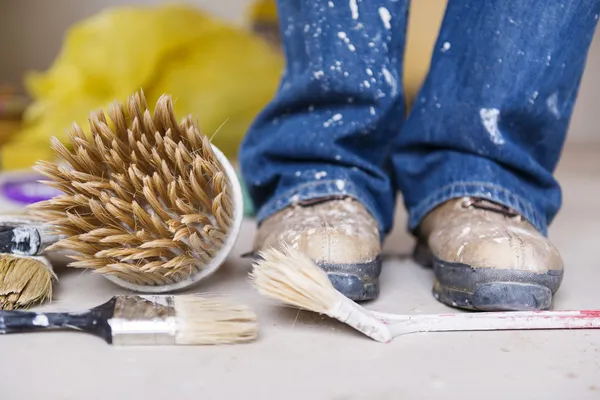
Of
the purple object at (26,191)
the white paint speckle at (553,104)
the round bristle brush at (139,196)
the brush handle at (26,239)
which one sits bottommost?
the purple object at (26,191)

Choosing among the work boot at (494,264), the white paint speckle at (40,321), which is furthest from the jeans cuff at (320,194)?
the white paint speckle at (40,321)

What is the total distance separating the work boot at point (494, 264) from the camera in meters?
0.70

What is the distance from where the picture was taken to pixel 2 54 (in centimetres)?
238

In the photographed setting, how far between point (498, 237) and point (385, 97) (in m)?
0.24

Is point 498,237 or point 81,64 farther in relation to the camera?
point 81,64

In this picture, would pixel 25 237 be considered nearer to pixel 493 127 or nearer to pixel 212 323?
pixel 212 323

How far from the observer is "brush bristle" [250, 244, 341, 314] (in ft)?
2.06

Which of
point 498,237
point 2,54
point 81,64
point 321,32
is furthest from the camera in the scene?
point 2,54

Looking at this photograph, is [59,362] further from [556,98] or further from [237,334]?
[556,98]

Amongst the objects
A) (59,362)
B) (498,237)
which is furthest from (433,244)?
(59,362)

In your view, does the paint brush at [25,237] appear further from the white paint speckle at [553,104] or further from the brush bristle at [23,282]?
the white paint speckle at [553,104]

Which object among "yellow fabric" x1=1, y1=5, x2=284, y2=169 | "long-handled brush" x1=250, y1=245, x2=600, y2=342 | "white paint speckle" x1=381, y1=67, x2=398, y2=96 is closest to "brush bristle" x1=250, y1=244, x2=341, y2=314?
"long-handled brush" x1=250, y1=245, x2=600, y2=342

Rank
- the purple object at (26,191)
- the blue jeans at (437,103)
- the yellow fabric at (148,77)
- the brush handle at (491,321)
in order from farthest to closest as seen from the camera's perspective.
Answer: the yellow fabric at (148,77) < the purple object at (26,191) < the blue jeans at (437,103) < the brush handle at (491,321)

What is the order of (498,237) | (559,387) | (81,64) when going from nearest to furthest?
(559,387), (498,237), (81,64)
